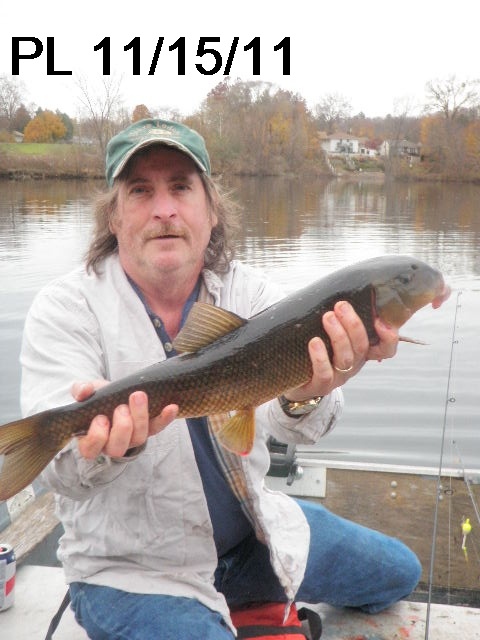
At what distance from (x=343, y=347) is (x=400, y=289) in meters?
0.31

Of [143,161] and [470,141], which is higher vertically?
[470,141]

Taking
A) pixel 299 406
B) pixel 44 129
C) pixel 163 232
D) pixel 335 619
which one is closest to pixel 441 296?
pixel 299 406

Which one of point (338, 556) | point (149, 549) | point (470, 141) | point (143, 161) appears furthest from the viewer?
point (470, 141)

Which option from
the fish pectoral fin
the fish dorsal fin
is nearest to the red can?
the fish pectoral fin

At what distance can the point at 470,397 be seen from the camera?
8.02 meters

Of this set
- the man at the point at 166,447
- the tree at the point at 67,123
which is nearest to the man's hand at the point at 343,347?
the man at the point at 166,447

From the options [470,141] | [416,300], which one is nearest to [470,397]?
[416,300]

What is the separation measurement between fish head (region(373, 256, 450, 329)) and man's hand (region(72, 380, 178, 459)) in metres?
0.87

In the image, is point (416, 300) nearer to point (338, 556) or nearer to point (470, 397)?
point (338, 556)

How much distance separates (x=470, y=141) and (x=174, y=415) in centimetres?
7719

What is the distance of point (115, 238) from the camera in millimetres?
3197

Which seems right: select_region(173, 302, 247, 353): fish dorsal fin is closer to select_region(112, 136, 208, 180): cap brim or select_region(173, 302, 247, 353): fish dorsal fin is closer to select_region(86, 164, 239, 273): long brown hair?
select_region(86, 164, 239, 273): long brown hair

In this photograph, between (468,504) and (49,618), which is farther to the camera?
(468,504)

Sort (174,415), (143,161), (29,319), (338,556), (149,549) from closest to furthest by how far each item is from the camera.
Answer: (174,415)
(149,549)
(29,319)
(143,161)
(338,556)
